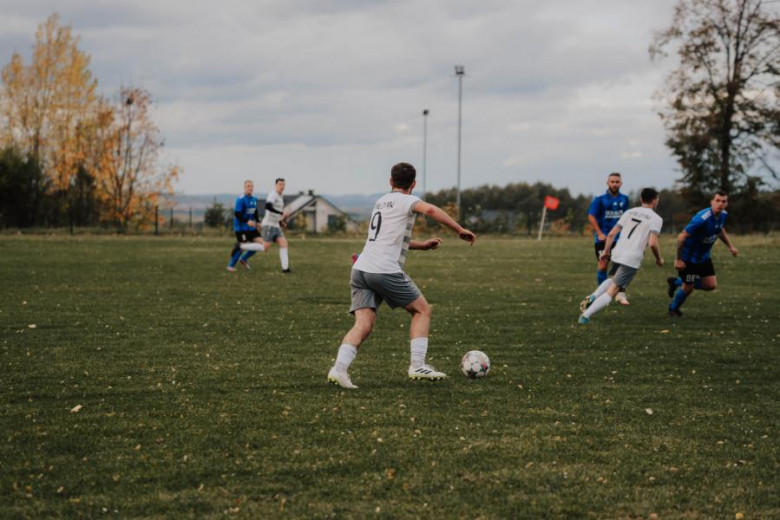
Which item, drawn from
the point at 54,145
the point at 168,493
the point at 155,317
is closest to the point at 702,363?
the point at 168,493

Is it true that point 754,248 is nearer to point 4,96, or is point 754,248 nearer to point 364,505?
point 364,505

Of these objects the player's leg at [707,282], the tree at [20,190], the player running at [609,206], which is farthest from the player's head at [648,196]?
the tree at [20,190]

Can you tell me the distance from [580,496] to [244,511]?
172 centimetres

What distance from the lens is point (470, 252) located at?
27.2m

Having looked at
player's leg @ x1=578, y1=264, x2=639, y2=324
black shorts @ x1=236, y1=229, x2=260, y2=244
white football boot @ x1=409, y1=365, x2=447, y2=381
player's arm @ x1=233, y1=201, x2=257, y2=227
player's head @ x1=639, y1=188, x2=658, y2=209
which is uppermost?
player's head @ x1=639, y1=188, x2=658, y2=209

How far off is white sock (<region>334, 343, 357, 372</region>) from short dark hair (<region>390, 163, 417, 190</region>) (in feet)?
4.57

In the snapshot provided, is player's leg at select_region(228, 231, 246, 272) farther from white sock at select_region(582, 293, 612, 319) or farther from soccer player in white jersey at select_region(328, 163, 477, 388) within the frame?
soccer player in white jersey at select_region(328, 163, 477, 388)

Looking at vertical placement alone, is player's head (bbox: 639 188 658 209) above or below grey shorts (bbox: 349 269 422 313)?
above

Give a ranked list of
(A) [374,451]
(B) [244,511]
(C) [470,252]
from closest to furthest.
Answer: (B) [244,511] < (A) [374,451] < (C) [470,252]

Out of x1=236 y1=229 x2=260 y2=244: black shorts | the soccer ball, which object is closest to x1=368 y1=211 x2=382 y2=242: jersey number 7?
the soccer ball

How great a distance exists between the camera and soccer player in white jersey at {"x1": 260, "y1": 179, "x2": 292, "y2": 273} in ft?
A: 58.6

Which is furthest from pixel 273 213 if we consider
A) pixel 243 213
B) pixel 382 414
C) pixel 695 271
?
pixel 382 414

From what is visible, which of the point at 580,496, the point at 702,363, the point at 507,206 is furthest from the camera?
the point at 507,206

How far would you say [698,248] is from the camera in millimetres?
10984
